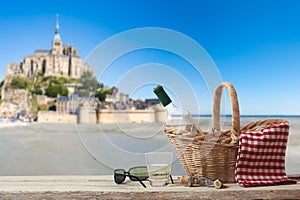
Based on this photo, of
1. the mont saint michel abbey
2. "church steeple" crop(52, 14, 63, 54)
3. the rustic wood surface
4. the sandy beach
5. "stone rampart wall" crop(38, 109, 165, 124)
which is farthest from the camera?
"church steeple" crop(52, 14, 63, 54)

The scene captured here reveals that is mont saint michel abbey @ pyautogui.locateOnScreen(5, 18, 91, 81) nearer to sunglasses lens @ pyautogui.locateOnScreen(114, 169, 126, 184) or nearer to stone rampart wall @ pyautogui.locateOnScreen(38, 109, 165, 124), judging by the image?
stone rampart wall @ pyautogui.locateOnScreen(38, 109, 165, 124)

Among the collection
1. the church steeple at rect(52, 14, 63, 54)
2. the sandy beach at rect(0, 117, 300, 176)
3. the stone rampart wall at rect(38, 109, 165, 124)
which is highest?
the church steeple at rect(52, 14, 63, 54)

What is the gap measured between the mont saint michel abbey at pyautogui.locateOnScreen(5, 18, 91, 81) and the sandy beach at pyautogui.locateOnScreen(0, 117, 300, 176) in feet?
9.81

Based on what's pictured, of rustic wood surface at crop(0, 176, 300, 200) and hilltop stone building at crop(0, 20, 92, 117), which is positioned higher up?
hilltop stone building at crop(0, 20, 92, 117)

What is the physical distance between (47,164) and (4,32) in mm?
4782

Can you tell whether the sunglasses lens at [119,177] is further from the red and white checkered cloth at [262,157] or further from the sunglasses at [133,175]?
the red and white checkered cloth at [262,157]

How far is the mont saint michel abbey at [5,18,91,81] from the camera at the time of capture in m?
8.22

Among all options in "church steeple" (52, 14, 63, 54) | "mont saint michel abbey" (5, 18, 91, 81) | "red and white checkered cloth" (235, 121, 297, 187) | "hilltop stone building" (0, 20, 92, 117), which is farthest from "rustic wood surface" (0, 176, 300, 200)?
"church steeple" (52, 14, 63, 54)

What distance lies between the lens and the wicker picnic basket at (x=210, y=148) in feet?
3.05

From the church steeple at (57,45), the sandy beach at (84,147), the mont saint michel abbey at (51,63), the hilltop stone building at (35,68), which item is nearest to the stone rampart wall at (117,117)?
the sandy beach at (84,147)

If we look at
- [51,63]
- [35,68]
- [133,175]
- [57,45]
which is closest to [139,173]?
[133,175]

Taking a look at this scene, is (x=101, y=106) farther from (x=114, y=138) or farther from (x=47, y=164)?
(x=47, y=164)

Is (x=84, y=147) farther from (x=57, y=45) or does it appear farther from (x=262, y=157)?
(x=57, y=45)

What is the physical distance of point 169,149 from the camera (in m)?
1.13
